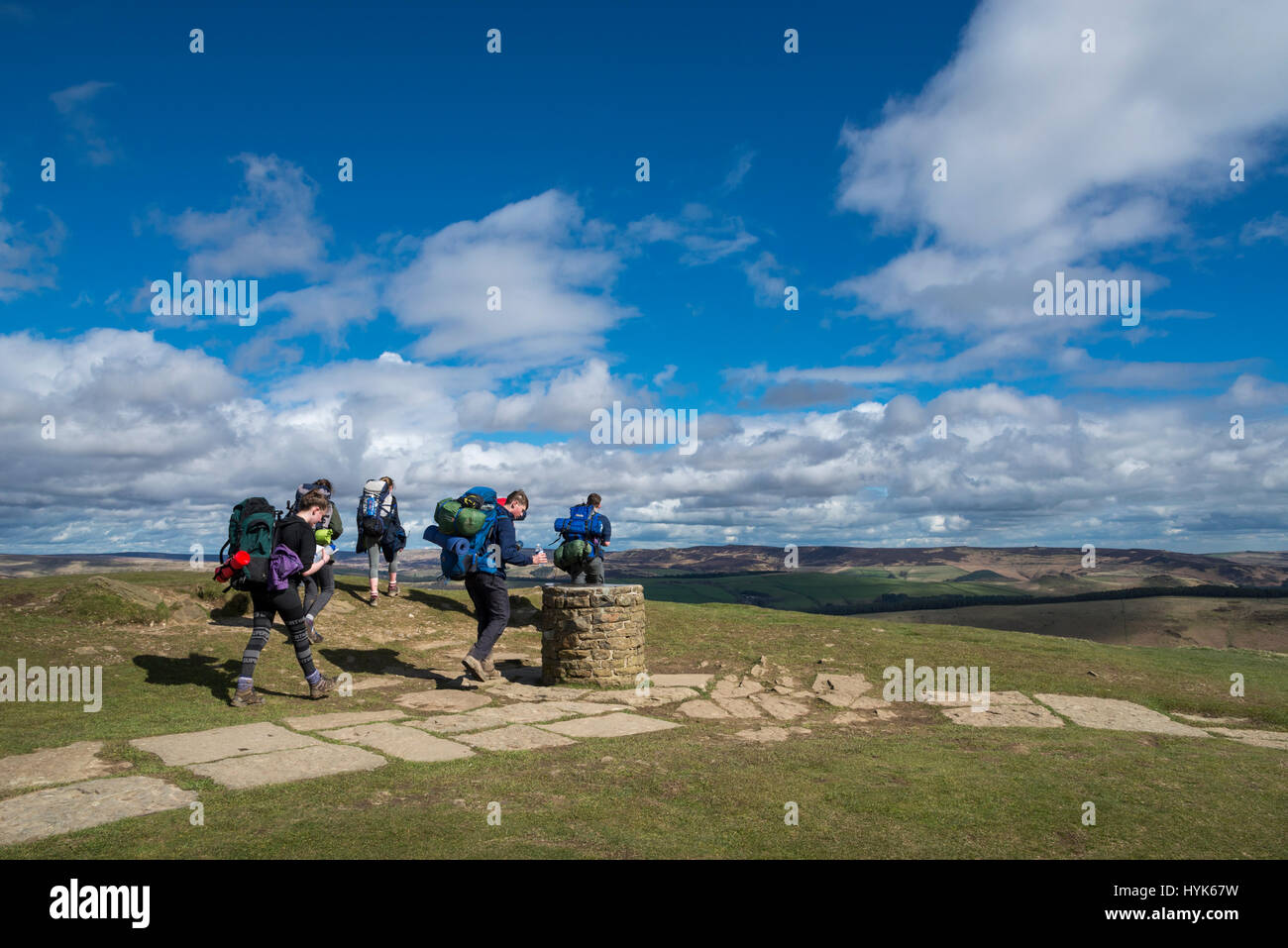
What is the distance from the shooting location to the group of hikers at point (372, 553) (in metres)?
8.59

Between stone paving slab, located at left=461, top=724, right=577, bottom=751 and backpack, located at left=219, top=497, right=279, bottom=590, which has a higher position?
backpack, located at left=219, top=497, right=279, bottom=590

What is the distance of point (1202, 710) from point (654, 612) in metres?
10.3

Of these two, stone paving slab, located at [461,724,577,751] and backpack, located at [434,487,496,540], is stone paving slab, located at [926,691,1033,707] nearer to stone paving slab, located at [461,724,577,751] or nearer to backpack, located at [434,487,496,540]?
stone paving slab, located at [461,724,577,751]

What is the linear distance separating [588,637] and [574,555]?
2765 mm

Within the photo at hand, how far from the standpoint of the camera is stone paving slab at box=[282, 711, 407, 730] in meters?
7.62

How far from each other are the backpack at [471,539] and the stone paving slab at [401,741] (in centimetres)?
274

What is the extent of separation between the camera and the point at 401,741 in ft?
23.1

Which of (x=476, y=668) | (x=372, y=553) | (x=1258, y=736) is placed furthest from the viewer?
(x=372, y=553)

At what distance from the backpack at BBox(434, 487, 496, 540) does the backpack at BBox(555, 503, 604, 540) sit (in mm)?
3089

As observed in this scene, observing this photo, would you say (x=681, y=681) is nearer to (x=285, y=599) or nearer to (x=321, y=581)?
(x=285, y=599)

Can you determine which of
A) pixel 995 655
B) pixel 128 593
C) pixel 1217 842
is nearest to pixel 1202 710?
pixel 995 655

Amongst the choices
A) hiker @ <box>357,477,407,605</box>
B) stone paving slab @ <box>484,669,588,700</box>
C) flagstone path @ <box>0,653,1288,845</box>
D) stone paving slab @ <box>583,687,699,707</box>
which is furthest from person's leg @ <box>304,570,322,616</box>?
stone paving slab @ <box>583,687,699,707</box>
